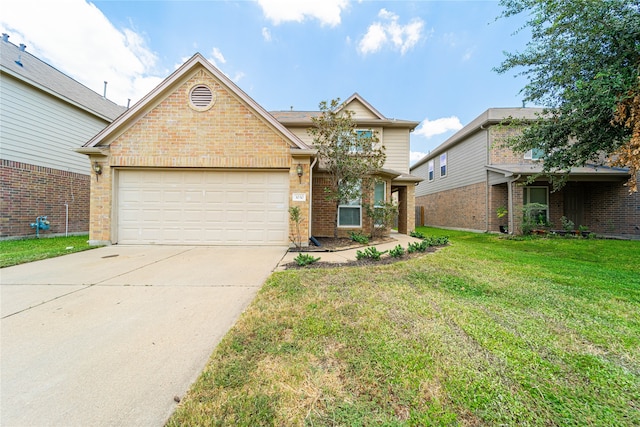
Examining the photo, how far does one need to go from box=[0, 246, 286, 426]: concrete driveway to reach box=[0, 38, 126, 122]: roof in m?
8.83

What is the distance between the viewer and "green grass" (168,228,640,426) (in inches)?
57.7

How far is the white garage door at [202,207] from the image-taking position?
7605mm

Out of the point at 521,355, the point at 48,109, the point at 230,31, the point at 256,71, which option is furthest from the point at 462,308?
the point at 48,109

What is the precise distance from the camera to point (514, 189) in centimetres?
1104

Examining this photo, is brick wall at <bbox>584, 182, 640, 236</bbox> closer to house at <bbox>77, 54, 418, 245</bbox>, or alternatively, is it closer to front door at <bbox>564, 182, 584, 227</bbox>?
front door at <bbox>564, 182, 584, 227</bbox>

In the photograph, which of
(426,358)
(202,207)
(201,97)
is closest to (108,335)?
(426,358)

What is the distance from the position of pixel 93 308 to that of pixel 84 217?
36.8 ft

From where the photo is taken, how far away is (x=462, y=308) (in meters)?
2.93

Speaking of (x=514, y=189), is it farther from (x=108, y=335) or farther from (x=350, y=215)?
(x=108, y=335)

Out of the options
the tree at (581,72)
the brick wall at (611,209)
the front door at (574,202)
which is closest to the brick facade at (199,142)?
the tree at (581,72)

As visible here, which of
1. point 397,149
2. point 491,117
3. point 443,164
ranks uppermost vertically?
point 491,117

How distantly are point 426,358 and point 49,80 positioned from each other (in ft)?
54.2

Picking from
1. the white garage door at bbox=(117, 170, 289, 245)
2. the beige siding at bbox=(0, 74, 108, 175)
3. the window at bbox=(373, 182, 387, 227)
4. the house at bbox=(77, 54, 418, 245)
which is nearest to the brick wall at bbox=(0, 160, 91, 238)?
the beige siding at bbox=(0, 74, 108, 175)

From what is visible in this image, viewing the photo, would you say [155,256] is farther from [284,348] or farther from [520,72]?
[520,72]
